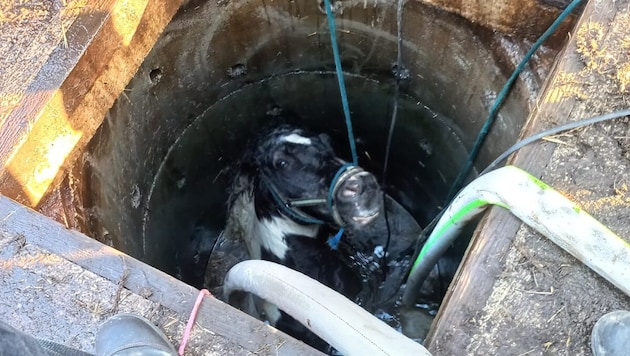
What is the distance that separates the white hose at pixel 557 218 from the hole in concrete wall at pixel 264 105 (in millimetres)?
840

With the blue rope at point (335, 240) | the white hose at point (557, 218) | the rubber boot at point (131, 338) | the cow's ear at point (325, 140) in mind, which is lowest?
the blue rope at point (335, 240)

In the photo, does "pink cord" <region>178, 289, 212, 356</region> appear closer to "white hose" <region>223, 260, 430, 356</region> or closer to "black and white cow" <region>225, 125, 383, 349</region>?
"white hose" <region>223, 260, 430, 356</region>

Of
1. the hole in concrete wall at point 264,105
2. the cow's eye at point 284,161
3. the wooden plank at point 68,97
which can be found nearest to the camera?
the wooden plank at point 68,97

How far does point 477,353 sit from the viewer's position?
1.67m

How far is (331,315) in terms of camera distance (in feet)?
5.68

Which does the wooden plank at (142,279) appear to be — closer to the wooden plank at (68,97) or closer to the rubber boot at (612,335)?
the wooden plank at (68,97)

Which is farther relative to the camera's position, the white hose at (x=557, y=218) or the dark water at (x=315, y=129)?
the dark water at (x=315, y=129)

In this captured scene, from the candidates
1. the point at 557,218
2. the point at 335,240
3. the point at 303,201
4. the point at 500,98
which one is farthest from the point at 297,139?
the point at 557,218

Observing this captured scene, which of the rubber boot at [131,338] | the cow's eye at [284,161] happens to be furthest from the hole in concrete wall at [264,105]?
the rubber boot at [131,338]

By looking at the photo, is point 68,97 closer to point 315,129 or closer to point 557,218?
point 557,218

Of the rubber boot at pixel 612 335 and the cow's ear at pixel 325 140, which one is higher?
the rubber boot at pixel 612 335

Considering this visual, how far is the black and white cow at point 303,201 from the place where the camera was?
2.71m

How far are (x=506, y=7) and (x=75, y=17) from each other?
168 centimetres

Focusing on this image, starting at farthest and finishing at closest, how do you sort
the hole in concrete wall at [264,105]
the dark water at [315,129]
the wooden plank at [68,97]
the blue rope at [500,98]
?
the dark water at [315,129] < the hole in concrete wall at [264,105] < the blue rope at [500,98] < the wooden plank at [68,97]
